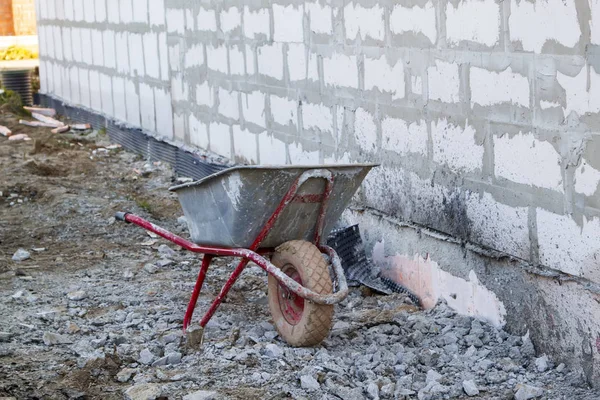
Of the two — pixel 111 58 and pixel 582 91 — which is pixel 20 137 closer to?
pixel 111 58

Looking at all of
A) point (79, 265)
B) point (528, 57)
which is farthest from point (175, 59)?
point (528, 57)

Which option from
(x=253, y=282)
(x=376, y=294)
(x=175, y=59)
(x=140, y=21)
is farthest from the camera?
(x=140, y=21)

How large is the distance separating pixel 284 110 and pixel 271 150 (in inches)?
18.1

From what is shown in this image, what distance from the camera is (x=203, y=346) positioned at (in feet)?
16.0

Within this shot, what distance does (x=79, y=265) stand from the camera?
6.75 meters

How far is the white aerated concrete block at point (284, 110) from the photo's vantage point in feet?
23.4

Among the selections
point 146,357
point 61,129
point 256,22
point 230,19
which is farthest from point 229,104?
point 61,129

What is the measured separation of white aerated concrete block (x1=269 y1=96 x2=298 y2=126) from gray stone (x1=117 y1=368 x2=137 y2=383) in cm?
299

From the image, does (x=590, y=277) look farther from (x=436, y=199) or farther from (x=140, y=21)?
(x=140, y=21)

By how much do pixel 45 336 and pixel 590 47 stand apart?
10.2ft

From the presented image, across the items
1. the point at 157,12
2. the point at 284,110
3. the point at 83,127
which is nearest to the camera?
the point at 284,110

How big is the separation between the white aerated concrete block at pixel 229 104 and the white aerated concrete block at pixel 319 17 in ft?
5.67

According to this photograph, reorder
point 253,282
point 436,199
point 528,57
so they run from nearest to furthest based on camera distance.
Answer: point 528,57, point 436,199, point 253,282

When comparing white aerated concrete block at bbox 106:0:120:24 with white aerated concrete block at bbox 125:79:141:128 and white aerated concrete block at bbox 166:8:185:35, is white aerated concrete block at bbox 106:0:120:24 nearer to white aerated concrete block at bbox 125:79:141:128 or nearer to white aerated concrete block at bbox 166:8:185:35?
white aerated concrete block at bbox 125:79:141:128
